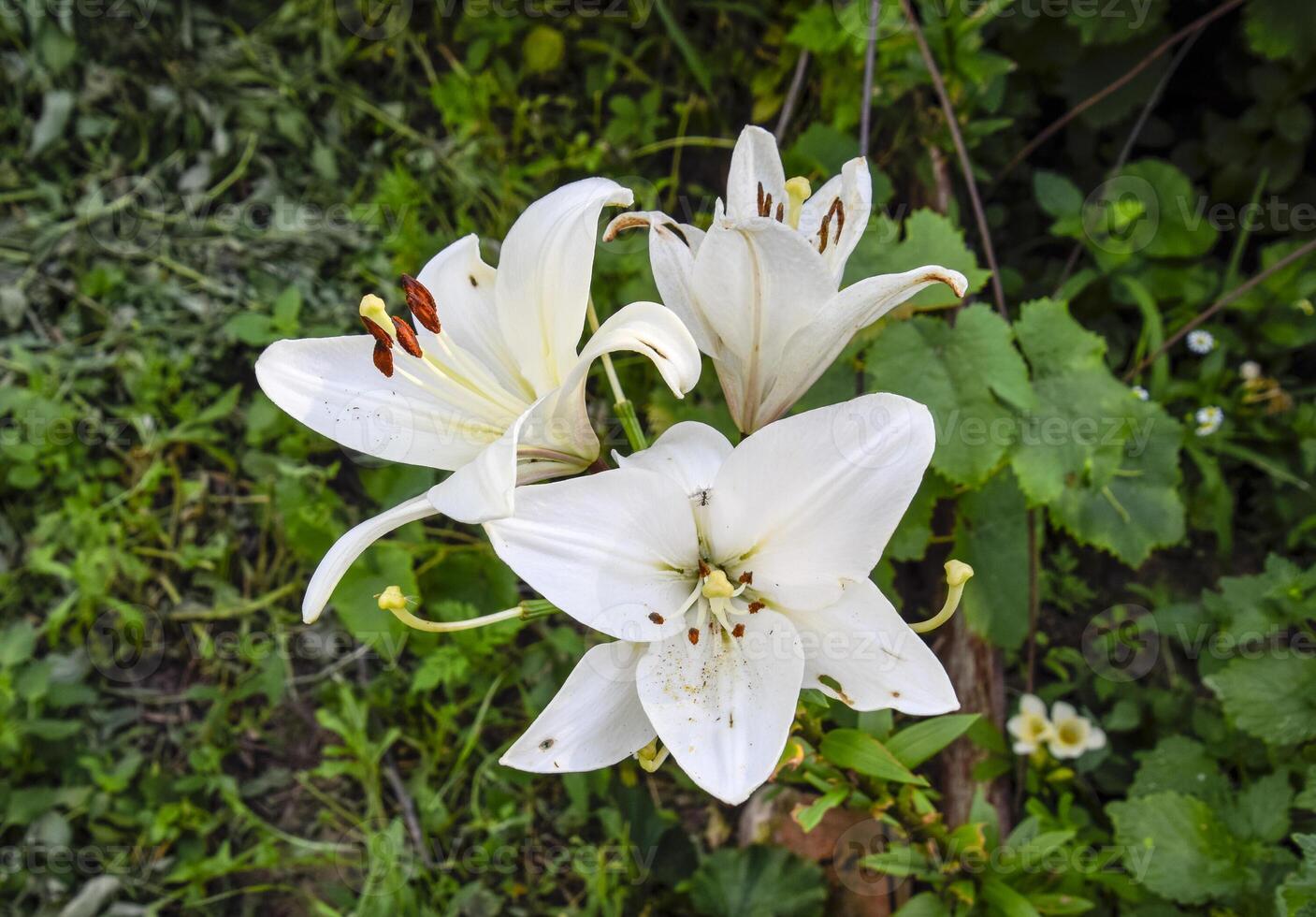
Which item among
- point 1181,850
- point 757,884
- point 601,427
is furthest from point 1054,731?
point 601,427

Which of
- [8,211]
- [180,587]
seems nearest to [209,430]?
[180,587]

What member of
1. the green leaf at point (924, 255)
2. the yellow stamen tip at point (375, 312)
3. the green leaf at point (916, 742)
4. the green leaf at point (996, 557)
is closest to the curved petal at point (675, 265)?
the yellow stamen tip at point (375, 312)

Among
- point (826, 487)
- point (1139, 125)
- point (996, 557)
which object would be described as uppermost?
point (826, 487)

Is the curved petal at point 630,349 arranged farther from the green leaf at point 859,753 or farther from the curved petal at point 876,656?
the green leaf at point 859,753

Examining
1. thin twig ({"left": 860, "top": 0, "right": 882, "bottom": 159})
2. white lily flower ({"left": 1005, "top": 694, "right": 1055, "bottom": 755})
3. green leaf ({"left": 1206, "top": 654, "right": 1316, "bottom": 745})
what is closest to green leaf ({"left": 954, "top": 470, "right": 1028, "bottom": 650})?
white lily flower ({"left": 1005, "top": 694, "right": 1055, "bottom": 755})

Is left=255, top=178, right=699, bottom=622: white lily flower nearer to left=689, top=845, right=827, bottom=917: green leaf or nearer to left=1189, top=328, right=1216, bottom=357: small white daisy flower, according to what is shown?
left=689, top=845, right=827, bottom=917: green leaf

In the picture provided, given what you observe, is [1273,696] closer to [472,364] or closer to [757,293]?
[757,293]
